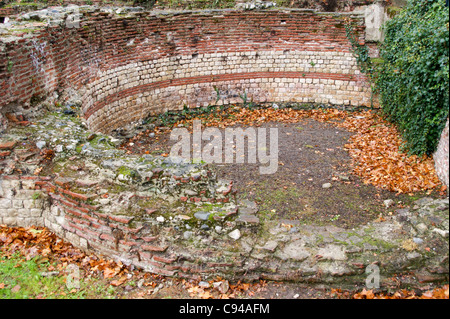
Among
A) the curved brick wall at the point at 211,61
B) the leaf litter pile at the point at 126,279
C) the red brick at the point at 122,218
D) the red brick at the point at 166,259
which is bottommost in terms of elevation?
the leaf litter pile at the point at 126,279

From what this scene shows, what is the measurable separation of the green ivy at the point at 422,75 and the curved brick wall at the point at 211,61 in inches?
87.4

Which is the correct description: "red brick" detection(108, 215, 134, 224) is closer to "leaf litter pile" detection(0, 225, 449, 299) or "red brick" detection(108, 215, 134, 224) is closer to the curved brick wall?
"leaf litter pile" detection(0, 225, 449, 299)

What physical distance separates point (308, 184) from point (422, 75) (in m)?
2.56

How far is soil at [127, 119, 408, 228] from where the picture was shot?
5473mm

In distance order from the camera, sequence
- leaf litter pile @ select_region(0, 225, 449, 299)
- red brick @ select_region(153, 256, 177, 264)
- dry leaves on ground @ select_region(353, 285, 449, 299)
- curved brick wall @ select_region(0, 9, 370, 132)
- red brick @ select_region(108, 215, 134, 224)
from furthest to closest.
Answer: curved brick wall @ select_region(0, 9, 370, 132), red brick @ select_region(108, 215, 134, 224), red brick @ select_region(153, 256, 177, 264), leaf litter pile @ select_region(0, 225, 449, 299), dry leaves on ground @ select_region(353, 285, 449, 299)

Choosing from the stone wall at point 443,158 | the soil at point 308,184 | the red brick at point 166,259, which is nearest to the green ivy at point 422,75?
the stone wall at point 443,158

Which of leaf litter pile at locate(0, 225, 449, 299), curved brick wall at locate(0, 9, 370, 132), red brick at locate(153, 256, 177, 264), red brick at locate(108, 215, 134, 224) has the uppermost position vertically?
curved brick wall at locate(0, 9, 370, 132)

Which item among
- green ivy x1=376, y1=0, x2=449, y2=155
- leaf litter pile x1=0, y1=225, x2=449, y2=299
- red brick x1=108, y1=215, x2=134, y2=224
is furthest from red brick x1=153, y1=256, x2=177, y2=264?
green ivy x1=376, y1=0, x2=449, y2=155

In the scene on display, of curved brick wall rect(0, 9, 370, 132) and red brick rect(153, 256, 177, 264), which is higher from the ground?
curved brick wall rect(0, 9, 370, 132)

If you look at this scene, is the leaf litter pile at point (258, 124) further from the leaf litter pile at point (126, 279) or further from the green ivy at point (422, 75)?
the green ivy at point (422, 75)

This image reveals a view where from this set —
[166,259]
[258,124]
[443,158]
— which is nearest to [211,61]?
[258,124]

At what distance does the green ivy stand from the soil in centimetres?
120

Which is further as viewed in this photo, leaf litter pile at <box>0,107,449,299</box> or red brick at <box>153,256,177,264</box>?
red brick at <box>153,256,177,264</box>

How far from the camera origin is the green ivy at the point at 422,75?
18.6 ft
